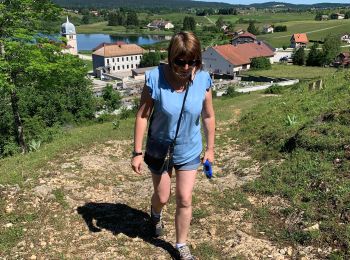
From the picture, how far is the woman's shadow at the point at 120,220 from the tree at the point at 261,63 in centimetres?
6500

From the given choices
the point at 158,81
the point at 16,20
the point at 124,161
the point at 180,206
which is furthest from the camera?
the point at 16,20

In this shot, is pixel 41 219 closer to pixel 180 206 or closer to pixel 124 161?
pixel 180 206

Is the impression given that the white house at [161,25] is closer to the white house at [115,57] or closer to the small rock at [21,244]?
the white house at [115,57]

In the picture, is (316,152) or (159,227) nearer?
(159,227)

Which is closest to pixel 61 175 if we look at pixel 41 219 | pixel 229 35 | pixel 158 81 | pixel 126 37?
pixel 41 219

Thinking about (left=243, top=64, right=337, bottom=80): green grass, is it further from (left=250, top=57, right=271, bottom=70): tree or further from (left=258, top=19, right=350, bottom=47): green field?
(left=258, top=19, right=350, bottom=47): green field

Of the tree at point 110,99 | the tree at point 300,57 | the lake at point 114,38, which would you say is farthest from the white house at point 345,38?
the tree at point 110,99

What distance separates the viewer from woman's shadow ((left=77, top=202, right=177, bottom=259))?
445 centimetres

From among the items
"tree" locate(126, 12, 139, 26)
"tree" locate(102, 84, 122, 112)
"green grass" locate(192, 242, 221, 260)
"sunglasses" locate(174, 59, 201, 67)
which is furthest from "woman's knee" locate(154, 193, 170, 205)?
"tree" locate(126, 12, 139, 26)

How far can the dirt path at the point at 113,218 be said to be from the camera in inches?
165

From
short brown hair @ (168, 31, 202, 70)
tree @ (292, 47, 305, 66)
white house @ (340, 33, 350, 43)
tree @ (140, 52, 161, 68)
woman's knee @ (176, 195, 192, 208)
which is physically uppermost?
short brown hair @ (168, 31, 202, 70)

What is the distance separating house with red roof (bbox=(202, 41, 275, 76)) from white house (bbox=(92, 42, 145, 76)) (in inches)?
719

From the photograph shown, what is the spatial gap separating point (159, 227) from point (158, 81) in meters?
1.89

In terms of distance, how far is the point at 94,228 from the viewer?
4688 mm
